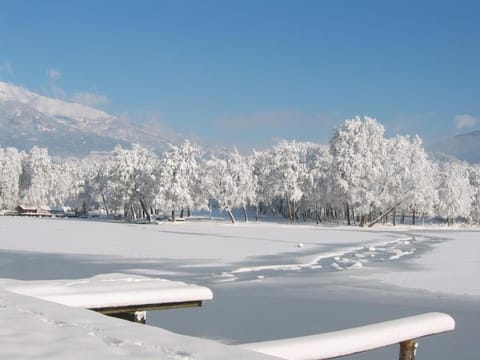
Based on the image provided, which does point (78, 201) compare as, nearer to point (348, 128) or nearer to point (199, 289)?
point (348, 128)

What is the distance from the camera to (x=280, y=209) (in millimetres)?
105562

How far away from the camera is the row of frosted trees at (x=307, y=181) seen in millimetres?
73250

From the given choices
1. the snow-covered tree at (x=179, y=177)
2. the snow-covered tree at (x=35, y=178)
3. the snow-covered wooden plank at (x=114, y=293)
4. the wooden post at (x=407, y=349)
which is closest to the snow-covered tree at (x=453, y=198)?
the snow-covered tree at (x=179, y=177)

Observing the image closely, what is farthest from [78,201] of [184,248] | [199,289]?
[199,289]

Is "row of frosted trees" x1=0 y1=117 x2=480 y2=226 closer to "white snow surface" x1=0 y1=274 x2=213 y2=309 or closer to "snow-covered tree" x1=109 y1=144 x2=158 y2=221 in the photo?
"snow-covered tree" x1=109 y1=144 x2=158 y2=221

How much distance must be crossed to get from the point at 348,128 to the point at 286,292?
5996 cm

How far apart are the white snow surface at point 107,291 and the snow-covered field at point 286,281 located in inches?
19.7

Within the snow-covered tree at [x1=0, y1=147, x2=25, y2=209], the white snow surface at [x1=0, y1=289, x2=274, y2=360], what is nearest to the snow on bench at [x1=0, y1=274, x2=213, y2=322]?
the white snow surface at [x1=0, y1=289, x2=274, y2=360]

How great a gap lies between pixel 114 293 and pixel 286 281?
49.7 feet

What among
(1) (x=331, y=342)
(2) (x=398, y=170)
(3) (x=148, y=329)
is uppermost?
(2) (x=398, y=170)

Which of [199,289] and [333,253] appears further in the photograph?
[333,253]

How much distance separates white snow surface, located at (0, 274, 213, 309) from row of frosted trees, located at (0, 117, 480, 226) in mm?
66894

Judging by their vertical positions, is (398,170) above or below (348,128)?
below

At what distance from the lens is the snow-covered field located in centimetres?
1189
